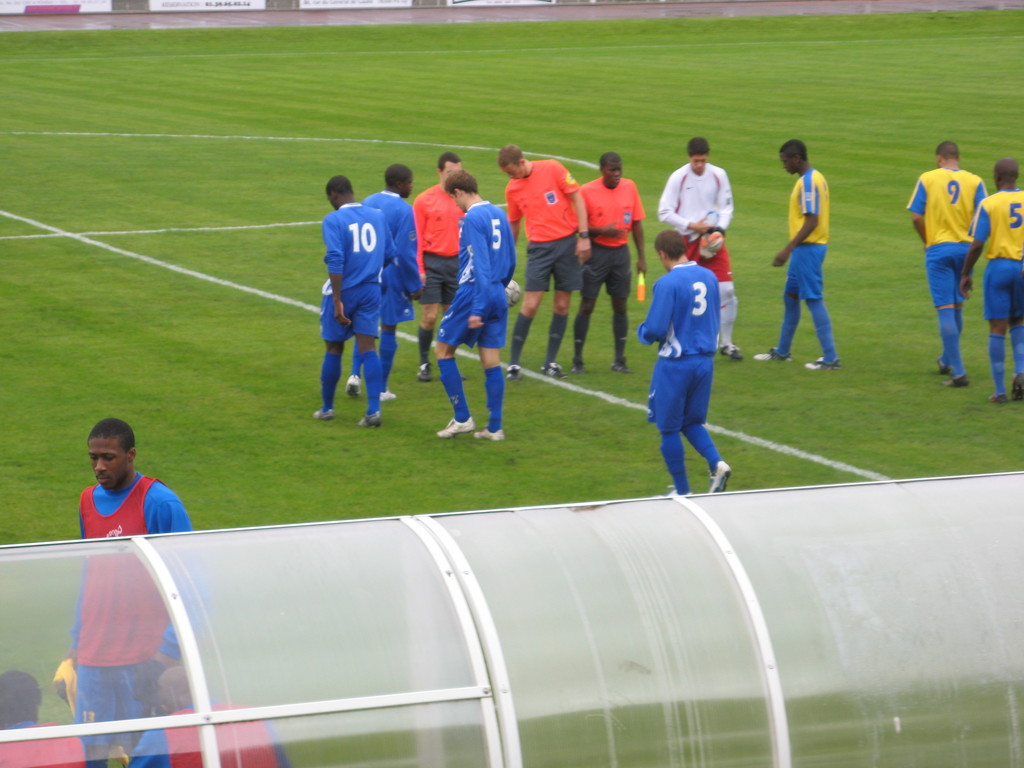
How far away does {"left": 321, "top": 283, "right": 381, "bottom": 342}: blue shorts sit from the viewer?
37.6ft

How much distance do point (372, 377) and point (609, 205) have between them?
298 cm

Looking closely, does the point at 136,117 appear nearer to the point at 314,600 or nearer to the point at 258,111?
the point at 258,111

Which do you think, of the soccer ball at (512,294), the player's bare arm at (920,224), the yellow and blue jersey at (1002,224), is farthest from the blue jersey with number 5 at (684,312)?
the player's bare arm at (920,224)

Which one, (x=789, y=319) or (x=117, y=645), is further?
(x=789, y=319)

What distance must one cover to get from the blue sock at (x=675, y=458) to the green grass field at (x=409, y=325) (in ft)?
1.66

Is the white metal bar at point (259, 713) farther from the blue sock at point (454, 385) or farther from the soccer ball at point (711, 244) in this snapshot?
the soccer ball at point (711, 244)

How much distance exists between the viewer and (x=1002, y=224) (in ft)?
38.3

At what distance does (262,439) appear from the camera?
1130 cm

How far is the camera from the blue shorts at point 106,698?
178 inches

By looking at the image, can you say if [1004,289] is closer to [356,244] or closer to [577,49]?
[356,244]

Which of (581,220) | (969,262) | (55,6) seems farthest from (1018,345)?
(55,6)

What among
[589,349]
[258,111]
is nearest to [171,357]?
[589,349]

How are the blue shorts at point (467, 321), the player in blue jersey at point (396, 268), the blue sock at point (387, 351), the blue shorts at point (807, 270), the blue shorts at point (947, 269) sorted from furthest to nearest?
1. the blue shorts at point (807, 270)
2. the blue shorts at point (947, 269)
3. the blue sock at point (387, 351)
4. the player in blue jersey at point (396, 268)
5. the blue shorts at point (467, 321)

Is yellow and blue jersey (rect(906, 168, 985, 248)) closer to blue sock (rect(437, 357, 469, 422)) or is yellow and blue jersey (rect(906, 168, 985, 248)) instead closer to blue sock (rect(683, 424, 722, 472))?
blue sock (rect(683, 424, 722, 472))
